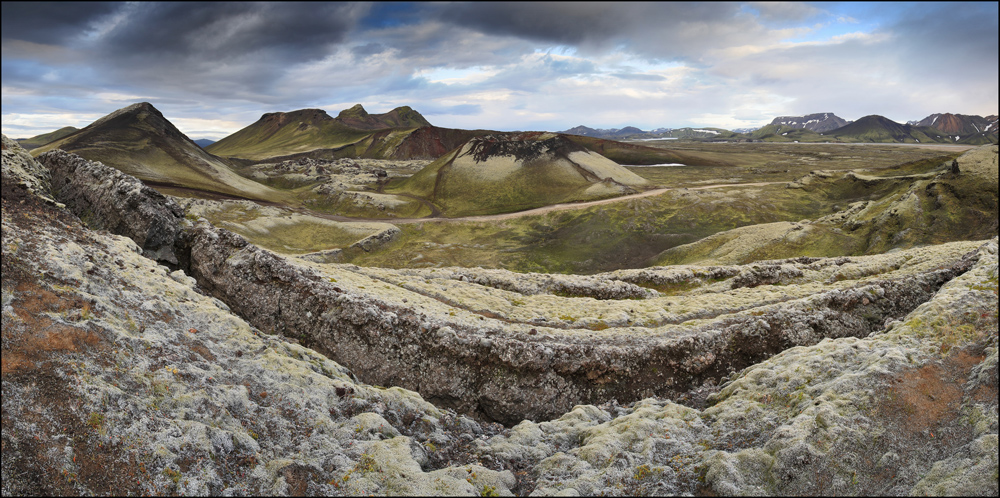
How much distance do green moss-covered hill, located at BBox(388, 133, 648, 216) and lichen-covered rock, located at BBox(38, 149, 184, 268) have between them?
77.5 meters

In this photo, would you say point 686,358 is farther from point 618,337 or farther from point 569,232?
point 569,232

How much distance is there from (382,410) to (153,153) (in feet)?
509

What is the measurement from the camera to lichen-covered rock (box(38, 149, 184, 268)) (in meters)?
24.4

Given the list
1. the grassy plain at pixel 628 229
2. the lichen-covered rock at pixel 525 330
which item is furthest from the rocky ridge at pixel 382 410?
the grassy plain at pixel 628 229

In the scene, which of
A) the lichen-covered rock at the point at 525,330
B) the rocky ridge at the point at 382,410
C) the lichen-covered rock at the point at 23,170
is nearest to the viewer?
the rocky ridge at the point at 382,410

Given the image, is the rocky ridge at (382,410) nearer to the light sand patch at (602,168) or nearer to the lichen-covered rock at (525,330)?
the lichen-covered rock at (525,330)

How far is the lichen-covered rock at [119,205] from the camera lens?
24.4 m

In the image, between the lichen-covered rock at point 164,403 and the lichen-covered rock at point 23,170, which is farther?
the lichen-covered rock at point 23,170

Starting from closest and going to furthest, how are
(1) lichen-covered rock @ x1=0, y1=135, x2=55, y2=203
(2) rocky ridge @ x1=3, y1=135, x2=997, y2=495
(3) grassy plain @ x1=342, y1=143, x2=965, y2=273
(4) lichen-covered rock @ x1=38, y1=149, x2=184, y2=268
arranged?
1. (2) rocky ridge @ x1=3, y1=135, x2=997, y2=495
2. (1) lichen-covered rock @ x1=0, y1=135, x2=55, y2=203
3. (4) lichen-covered rock @ x1=38, y1=149, x2=184, y2=268
4. (3) grassy plain @ x1=342, y1=143, x2=965, y2=273

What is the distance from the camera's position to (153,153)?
412ft

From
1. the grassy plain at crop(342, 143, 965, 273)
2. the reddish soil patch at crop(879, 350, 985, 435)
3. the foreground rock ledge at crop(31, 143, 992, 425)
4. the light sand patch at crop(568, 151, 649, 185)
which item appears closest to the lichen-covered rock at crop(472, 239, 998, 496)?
the reddish soil patch at crop(879, 350, 985, 435)

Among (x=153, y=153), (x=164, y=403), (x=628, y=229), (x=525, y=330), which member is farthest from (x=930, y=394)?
(x=153, y=153)

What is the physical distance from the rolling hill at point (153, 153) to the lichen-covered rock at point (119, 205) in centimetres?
9184

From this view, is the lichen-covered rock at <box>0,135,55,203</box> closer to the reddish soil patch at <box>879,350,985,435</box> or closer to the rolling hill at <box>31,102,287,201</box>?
the reddish soil patch at <box>879,350,985,435</box>
